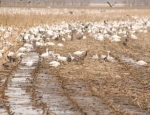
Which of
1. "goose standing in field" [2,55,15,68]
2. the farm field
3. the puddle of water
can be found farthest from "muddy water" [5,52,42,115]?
the puddle of water

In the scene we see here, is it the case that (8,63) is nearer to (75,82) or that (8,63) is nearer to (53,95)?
(75,82)

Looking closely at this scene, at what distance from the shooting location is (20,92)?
9.30 meters

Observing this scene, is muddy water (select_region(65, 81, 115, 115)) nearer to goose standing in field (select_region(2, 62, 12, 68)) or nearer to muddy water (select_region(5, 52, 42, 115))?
muddy water (select_region(5, 52, 42, 115))

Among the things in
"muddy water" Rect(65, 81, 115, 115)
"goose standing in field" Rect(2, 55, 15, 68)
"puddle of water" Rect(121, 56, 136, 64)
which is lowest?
"puddle of water" Rect(121, 56, 136, 64)

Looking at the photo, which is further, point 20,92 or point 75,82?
point 75,82

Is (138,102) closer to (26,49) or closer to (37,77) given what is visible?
(37,77)

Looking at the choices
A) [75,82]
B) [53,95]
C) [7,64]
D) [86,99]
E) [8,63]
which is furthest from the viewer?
[8,63]

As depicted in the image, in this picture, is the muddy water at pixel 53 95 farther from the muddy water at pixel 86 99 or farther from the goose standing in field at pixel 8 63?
the goose standing in field at pixel 8 63

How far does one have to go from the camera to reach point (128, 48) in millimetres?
18125

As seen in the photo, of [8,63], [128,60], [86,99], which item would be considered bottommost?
[128,60]

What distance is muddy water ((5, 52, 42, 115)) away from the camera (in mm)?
7805

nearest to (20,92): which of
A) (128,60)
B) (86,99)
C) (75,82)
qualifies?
(86,99)

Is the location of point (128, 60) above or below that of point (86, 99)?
below

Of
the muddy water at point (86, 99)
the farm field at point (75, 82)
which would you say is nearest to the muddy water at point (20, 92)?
the farm field at point (75, 82)
